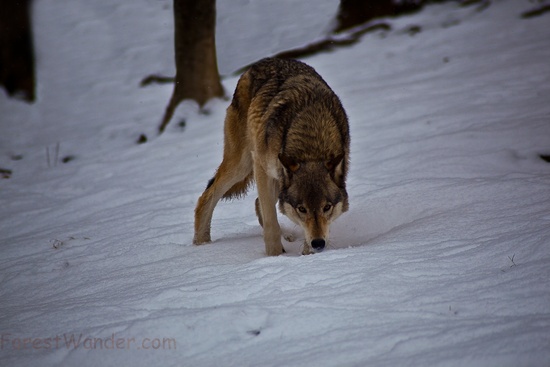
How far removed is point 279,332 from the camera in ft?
9.93

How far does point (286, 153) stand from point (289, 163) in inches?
11.9

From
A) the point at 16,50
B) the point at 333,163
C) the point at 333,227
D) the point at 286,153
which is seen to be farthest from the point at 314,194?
the point at 16,50

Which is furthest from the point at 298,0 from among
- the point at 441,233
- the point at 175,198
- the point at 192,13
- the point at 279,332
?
the point at 279,332

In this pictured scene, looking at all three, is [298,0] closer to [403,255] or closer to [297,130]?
[297,130]

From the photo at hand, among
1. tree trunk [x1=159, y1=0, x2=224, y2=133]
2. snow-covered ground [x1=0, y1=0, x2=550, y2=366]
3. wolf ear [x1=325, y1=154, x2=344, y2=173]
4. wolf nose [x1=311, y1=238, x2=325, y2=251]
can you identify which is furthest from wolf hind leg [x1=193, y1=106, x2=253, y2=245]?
tree trunk [x1=159, y1=0, x2=224, y2=133]

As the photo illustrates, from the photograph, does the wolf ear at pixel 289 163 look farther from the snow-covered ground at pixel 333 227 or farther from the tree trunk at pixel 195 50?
the tree trunk at pixel 195 50

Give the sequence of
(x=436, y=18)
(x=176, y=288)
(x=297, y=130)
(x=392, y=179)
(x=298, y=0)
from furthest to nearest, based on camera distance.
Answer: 1. (x=298, y=0)
2. (x=436, y=18)
3. (x=392, y=179)
4. (x=297, y=130)
5. (x=176, y=288)

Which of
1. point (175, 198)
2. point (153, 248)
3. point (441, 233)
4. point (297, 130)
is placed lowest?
point (175, 198)

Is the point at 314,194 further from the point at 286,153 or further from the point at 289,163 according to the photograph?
the point at 286,153

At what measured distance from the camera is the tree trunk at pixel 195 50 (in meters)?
10.5

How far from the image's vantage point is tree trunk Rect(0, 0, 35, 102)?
13.7 m

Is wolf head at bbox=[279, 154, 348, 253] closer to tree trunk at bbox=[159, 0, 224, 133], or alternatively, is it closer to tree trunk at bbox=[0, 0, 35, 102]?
tree trunk at bbox=[159, 0, 224, 133]

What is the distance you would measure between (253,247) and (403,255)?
1.90 meters

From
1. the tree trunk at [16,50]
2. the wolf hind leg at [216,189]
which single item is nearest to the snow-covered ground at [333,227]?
the wolf hind leg at [216,189]
